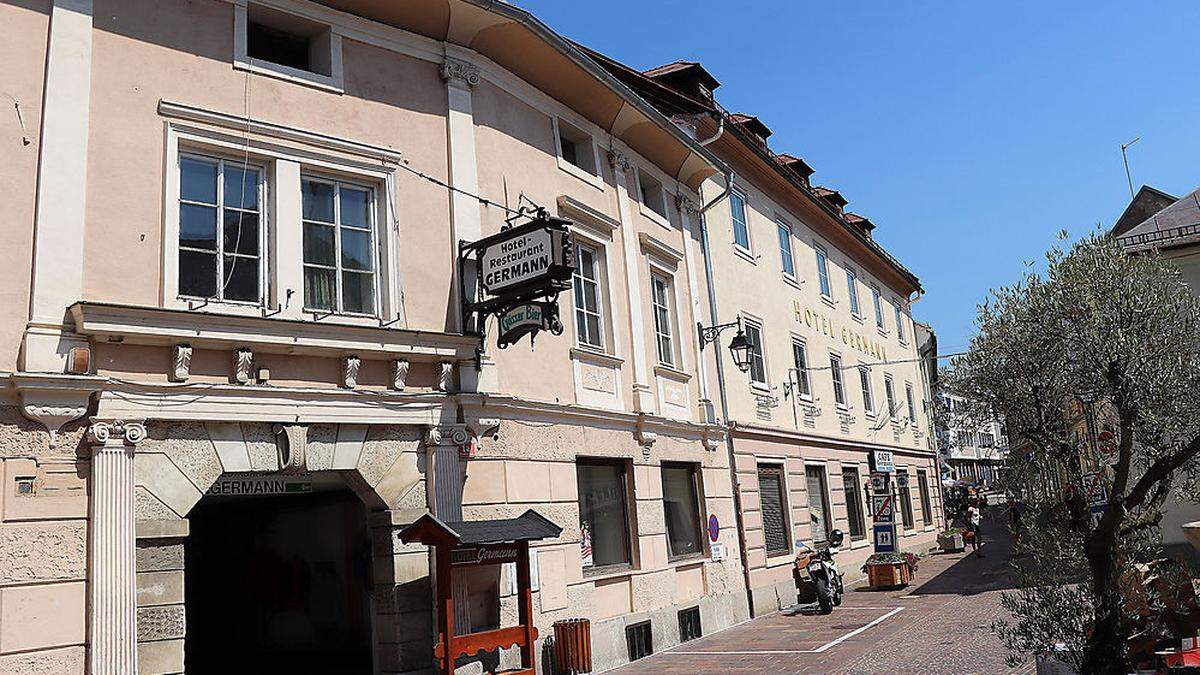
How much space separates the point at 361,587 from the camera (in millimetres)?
12766

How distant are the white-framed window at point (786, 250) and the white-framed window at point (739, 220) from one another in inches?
83.0

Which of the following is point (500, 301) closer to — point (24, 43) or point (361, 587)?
point (361, 587)

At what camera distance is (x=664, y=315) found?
16.7 metres

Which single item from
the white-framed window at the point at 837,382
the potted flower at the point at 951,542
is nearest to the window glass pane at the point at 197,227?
the white-framed window at the point at 837,382

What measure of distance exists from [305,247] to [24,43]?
10.4 ft

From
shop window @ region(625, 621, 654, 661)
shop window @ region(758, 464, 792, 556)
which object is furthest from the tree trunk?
shop window @ region(758, 464, 792, 556)

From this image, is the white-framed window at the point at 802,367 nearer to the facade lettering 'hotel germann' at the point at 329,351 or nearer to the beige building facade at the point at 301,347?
the facade lettering 'hotel germann' at the point at 329,351

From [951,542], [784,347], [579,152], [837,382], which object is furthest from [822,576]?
[951,542]

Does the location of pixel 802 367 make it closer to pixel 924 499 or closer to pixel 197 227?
pixel 924 499

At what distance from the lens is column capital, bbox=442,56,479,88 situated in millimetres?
12172

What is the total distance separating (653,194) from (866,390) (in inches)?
508

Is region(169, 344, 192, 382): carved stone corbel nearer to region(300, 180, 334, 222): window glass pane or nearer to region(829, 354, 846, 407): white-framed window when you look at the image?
region(300, 180, 334, 222): window glass pane

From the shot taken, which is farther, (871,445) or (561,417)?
(871,445)

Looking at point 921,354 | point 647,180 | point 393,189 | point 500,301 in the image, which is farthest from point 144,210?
point 921,354
